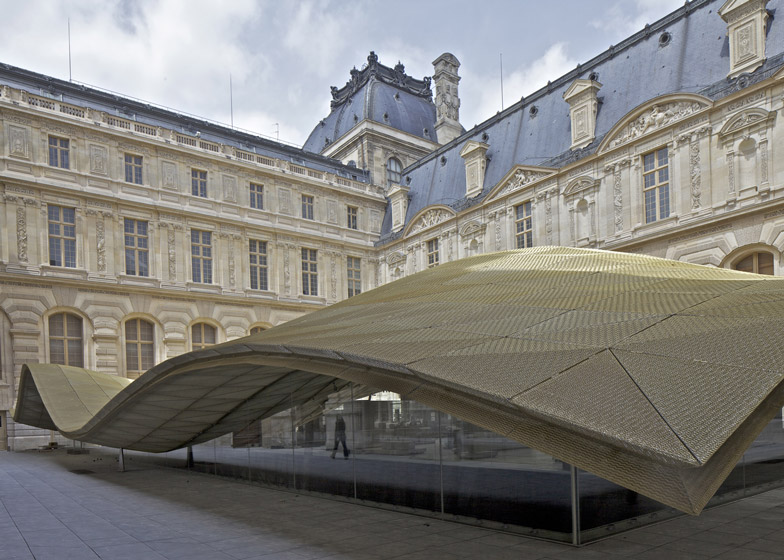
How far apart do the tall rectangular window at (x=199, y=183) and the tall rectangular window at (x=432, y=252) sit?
50.2ft

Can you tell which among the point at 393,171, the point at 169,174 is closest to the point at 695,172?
the point at 393,171

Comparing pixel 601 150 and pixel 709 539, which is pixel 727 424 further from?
pixel 601 150

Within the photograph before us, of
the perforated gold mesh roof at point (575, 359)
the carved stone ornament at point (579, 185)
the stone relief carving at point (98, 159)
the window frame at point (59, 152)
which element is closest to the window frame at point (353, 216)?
the stone relief carving at point (98, 159)

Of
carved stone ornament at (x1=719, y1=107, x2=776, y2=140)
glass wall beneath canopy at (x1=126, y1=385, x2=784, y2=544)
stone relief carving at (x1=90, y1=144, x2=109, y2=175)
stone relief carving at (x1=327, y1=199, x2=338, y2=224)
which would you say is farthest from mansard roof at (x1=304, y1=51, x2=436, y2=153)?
glass wall beneath canopy at (x1=126, y1=385, x2=784, y2=544)

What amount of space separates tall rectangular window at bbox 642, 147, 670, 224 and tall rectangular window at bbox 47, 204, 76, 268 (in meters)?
30.5

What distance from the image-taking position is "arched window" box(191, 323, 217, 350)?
37.6 meters

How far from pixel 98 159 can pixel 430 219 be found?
20901 mm

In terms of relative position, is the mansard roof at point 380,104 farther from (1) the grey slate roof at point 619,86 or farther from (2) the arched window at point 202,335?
(2) the arched window at point 202,335

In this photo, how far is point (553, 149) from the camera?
33781 mm

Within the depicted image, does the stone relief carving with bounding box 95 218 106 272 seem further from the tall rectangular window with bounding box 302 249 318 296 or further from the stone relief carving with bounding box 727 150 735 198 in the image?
the stone relief carving with bounding box 727 150 735 198

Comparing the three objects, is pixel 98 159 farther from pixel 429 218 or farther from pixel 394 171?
pixel 394 171

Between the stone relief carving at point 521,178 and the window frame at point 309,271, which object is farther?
the window frame at point 309,271

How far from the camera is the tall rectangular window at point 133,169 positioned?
35906 mm

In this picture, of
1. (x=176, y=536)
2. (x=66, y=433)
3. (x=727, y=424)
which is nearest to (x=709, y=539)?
(x=727, y=424)
